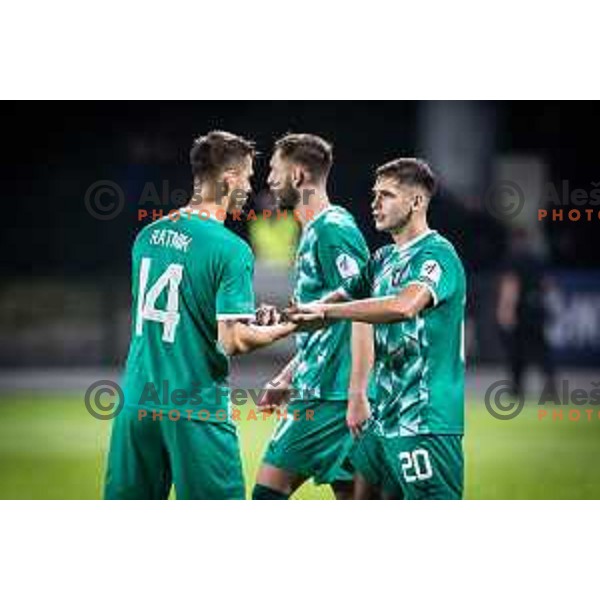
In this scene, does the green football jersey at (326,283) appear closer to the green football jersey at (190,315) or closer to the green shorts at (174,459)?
the green football jersey at (190,315)

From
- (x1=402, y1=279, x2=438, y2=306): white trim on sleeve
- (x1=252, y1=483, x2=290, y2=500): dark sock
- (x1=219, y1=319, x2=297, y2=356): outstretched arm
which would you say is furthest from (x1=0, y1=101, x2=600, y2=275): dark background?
(x1=252, y1=483, x2=290, y2=500): dark sock

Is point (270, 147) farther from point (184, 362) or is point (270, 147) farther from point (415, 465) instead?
point (415, 465)

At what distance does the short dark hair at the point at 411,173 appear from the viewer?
6.64m

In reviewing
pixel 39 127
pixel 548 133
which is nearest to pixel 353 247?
pixel 548 133

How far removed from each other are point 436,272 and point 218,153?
1.06 metres

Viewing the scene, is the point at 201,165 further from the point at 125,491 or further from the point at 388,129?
the point at 125,491

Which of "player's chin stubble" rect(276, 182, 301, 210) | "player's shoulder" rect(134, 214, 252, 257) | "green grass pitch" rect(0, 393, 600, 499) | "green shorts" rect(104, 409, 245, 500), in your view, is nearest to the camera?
"green shorts" rect(104, 409, 245, 500)

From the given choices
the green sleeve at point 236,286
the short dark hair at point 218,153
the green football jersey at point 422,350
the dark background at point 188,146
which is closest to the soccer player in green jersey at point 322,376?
the green football jersey at point 422,350

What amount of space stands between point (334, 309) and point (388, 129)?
996mm

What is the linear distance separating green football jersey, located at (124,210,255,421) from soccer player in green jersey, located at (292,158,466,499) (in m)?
0.62

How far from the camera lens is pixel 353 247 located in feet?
21.3

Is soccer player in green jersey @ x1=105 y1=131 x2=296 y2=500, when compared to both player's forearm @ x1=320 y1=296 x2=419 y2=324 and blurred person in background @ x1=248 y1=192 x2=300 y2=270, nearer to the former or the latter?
player's forearm @ x1=320 y1=296 x2=419 y2=324

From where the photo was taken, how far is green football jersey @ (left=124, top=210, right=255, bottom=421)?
231 inches

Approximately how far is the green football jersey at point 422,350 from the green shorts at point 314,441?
22cm
